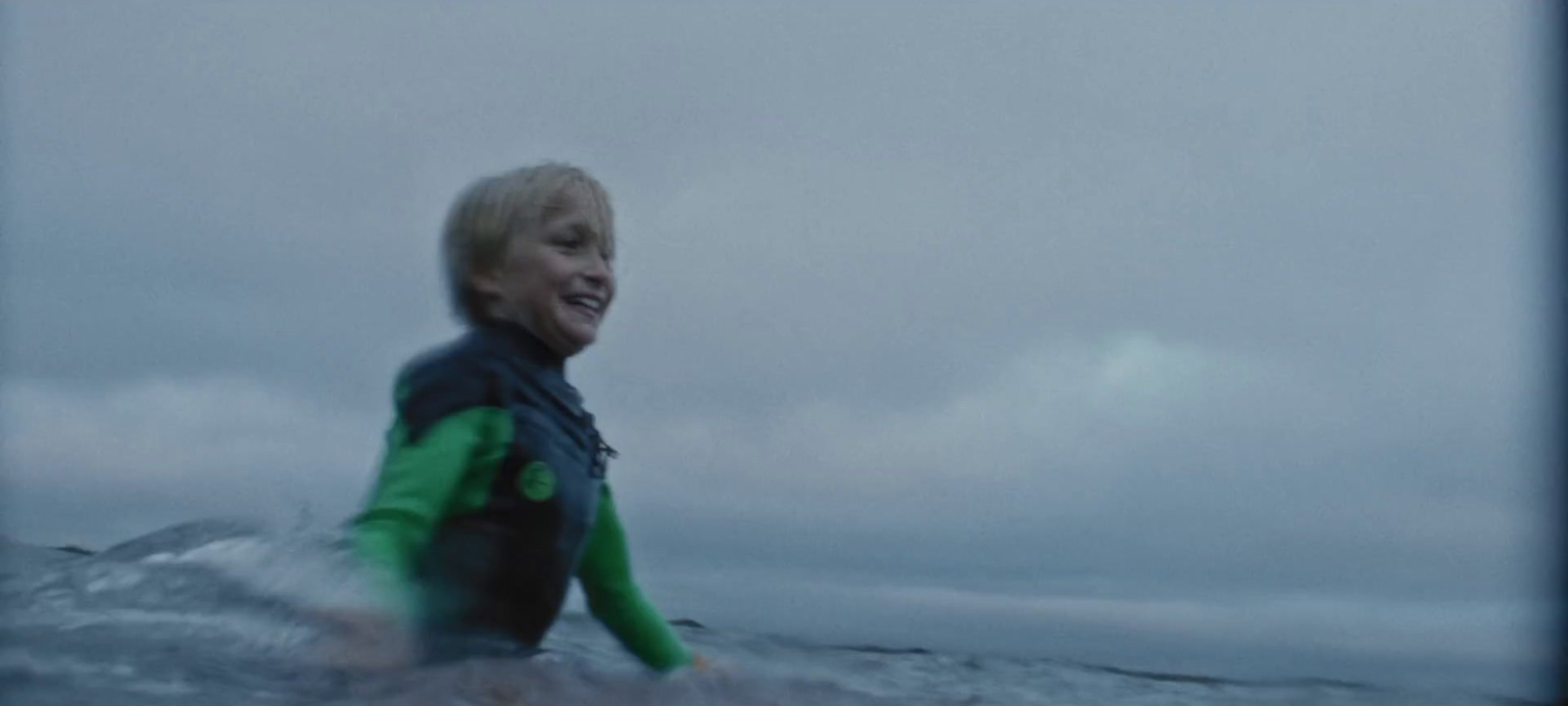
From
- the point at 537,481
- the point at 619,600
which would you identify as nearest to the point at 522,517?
the point at 537,481

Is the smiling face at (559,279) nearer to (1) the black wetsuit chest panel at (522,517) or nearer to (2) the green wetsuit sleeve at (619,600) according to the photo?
(1) the black wetsuit chest panel at (522,517)

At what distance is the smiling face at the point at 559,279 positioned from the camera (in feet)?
9.64

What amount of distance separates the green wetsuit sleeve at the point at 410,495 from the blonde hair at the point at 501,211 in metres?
0.36

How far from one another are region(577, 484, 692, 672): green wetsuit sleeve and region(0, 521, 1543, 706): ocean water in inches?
1.5

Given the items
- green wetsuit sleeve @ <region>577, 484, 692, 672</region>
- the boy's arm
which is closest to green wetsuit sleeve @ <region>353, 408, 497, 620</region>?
the boy's arm

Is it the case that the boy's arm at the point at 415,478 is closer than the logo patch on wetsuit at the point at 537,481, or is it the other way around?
the boy's arm at the point at 415,478

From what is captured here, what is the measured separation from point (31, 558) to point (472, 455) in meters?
0.75

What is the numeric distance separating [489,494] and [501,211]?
1.74 ft

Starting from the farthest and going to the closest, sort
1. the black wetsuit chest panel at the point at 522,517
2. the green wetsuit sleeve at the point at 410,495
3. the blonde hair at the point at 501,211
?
the blonde hair at the point at 501,211 < the black wetsuit chest panel at the point at 522,517 < the green wetsuit sleeve at the point at 410,495

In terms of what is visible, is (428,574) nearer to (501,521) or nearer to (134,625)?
(501,521)

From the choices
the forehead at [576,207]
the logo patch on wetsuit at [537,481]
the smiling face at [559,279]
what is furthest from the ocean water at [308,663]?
the forehead at [576,207]

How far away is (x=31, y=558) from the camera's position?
2.73 m

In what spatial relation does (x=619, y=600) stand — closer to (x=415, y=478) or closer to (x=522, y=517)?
(x=522, y=517)

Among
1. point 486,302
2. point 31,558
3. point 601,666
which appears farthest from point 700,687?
point 31,558
